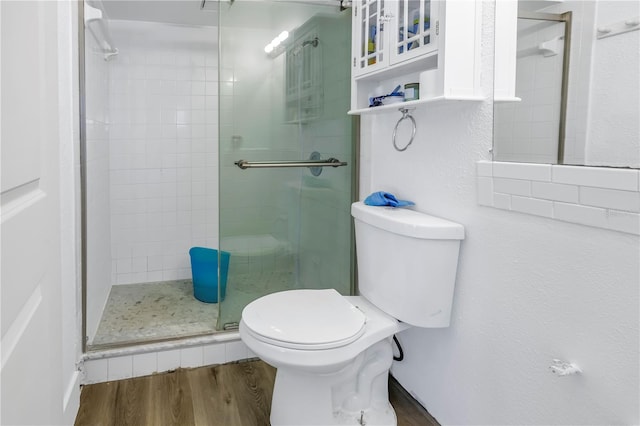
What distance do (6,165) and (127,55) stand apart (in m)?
3.02

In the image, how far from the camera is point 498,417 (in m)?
1.48

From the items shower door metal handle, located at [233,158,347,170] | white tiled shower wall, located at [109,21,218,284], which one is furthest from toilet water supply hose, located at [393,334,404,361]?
white tiled shower wall, located at [109,21,218,284]

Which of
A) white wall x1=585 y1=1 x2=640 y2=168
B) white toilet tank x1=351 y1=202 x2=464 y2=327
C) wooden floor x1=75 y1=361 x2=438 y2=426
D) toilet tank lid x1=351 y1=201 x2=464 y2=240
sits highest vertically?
white wall x1=585 y1=1 x2=640 y2=168

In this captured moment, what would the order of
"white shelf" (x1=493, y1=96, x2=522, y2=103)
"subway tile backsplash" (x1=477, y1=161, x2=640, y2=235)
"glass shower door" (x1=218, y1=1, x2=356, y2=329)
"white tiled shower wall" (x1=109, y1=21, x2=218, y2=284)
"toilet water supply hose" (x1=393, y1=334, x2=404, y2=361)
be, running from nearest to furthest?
"subway tile backsplash" (x1=477, y1=161, x2=640, y2=235), "white shelf" (x1=493, y1=96, x2=522, y2=103), "toilet water supply hose" (x1=393, y1=334, x2=404, y2=361), "glass shower door" (x1=218, y1=1, x2=356, y2=329), "white tiled shower wall" (x1=109, y1=21, x2=218, y2=284)

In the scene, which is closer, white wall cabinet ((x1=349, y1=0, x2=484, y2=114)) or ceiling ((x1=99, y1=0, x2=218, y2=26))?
white wall cabinet ((x1=349, y1=0, x2=484, y2=114))

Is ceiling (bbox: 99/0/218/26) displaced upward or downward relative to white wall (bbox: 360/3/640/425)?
upward

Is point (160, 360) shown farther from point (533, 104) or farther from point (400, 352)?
point (533, 104)

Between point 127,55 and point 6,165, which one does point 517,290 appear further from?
point 127,55

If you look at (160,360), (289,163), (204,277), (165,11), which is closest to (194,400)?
(160,360)

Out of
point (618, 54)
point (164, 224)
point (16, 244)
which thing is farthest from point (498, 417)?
point (164, 224)

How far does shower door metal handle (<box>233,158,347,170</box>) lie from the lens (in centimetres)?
228

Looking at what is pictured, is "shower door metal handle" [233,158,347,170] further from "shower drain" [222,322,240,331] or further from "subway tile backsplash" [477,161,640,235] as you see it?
"subway tile backsplash" [477,161,640,235]

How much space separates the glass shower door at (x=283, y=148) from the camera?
2.24m

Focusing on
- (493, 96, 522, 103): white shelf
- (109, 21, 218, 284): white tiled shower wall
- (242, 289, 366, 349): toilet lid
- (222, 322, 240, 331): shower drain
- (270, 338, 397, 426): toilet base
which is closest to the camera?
(493, 96, 522, 103): white shelf
